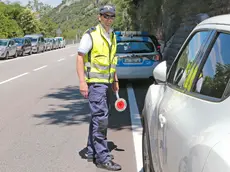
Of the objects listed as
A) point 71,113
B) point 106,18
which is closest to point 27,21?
point 71,113

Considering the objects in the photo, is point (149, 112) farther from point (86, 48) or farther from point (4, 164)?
point (4, 164)

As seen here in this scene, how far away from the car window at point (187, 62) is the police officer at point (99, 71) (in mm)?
1396

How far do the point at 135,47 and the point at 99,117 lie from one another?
25.5ft

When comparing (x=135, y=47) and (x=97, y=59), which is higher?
(x=97, y=59)

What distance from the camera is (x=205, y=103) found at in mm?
2508

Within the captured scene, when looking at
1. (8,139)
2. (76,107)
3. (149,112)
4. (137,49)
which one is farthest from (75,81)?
(149,112)

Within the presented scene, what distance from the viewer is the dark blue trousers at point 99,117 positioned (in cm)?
518

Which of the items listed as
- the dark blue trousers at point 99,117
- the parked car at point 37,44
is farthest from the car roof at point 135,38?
the parked car at point 37,44

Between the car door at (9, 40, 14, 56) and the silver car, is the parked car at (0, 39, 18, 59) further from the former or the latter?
the silver car

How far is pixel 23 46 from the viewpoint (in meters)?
37.2

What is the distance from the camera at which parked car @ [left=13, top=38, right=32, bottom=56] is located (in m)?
36.2

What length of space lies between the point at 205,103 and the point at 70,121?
19.4 feet

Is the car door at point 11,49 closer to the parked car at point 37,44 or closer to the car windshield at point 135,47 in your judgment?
the parked car at point 37,44

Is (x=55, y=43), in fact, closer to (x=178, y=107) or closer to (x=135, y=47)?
(x=135, y=47)
